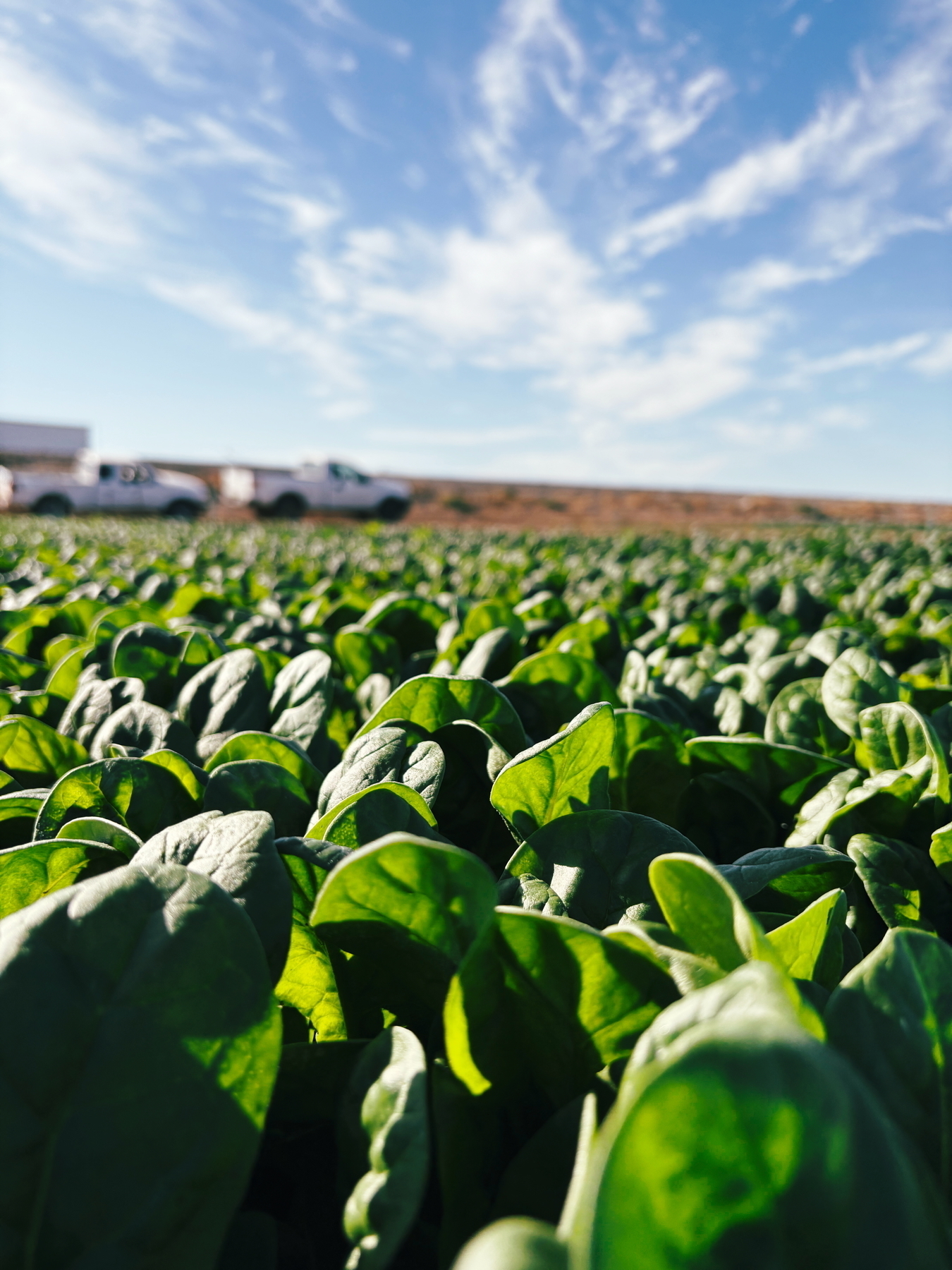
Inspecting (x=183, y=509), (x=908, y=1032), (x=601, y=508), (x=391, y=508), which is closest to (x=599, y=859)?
(x=908, y=1032)

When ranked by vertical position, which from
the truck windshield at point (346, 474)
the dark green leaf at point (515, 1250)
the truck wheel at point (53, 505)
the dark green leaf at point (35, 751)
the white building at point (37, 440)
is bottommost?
the truck wheel at point (53, 505)

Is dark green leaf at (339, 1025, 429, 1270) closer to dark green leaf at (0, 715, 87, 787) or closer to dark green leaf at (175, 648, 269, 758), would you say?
dark green leaf at (175, 648, 269, 758)

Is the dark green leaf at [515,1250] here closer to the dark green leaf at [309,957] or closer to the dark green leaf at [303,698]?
the dark green leaf at [309,957]

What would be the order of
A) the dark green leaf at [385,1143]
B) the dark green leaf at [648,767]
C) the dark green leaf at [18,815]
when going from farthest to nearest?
the dark green leaf at [648,767], the dark green leaf at [18,815], the dark green leaf at [385,1143]

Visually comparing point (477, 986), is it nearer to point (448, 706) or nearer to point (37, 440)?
point (448, 706)

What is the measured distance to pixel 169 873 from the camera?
2.26 feet

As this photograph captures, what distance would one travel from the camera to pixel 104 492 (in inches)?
1056

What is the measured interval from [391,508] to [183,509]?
777cm

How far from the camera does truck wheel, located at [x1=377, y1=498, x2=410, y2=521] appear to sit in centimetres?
3141

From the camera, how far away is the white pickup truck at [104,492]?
85.5 ft

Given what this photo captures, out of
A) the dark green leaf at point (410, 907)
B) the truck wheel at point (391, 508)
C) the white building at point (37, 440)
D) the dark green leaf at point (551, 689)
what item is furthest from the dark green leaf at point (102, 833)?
the white building at point (37, 440)

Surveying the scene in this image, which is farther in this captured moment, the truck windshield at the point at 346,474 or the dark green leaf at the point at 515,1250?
the truck windshield at the point at 346,474

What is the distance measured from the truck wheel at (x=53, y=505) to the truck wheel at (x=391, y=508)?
1083cm

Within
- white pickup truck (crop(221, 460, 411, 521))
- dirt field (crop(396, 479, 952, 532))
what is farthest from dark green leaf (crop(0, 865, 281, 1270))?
dirt field (crop(396, 479, 952, 532))
